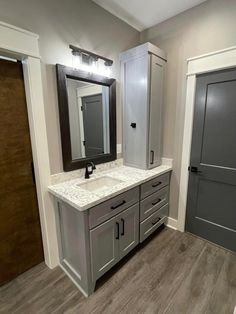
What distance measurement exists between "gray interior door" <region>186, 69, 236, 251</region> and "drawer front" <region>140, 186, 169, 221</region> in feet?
1.03

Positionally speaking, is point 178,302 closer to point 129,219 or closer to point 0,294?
point 129,219

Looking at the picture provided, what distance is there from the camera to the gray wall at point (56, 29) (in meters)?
1.38

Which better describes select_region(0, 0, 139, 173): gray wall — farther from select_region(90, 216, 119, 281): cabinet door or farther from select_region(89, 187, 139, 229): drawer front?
select_region(90, 216, 119, 281): cabinet door

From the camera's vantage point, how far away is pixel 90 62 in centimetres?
184

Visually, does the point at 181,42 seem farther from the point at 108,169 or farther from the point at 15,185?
the point at 15,185

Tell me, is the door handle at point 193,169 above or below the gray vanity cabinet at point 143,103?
below

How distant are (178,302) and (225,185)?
4.12 ft

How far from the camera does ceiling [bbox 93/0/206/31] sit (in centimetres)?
183

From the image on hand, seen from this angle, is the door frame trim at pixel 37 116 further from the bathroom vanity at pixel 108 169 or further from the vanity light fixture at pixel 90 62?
the vanity light fixture at pixel 90 62

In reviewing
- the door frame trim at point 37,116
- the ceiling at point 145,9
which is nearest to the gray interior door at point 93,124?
the door frame trim at point 37,116

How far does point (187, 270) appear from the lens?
1.76 metres

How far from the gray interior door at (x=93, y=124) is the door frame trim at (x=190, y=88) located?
1050 mm

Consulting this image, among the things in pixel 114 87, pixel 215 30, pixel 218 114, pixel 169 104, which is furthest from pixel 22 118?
pixel 215 30

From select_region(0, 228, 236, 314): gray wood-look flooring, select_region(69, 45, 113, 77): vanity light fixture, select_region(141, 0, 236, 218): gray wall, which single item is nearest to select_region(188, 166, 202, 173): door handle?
select_region(141, 0, 236, 218): gray wall
